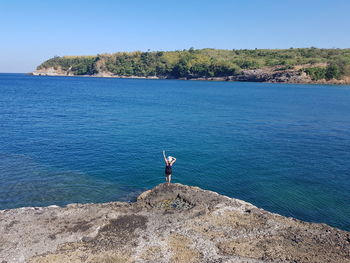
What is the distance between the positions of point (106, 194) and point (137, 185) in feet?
10.3

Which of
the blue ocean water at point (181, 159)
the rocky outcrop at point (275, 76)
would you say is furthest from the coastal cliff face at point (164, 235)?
the rocky outcrop at point (275, 76)

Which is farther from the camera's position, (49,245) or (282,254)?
(49,245)

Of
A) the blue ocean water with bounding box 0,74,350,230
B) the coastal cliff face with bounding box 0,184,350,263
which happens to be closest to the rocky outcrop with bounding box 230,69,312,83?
the blue ocean water with bounding box 0,74,350,230

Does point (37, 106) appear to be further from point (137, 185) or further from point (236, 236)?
point (236, 236)

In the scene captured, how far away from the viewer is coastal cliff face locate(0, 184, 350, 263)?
14648 millimetres

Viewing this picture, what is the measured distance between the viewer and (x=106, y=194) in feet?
80.6

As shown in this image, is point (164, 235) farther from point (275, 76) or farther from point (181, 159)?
point (275, 76)

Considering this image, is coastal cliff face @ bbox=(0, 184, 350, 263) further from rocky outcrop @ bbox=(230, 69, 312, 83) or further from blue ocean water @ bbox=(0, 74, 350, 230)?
rocky outcrop @ bbox=(230, 69, 312, 83)

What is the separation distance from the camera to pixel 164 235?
1650cm

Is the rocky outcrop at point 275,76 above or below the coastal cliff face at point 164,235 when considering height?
above

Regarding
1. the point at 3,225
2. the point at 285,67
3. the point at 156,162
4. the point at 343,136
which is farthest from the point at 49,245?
the point at 285,67

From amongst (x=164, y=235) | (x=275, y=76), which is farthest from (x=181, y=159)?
(x=275, y=76)

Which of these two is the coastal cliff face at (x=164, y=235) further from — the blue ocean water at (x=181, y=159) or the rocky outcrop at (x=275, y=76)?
the rocky outcrop at (x=275, y=76)

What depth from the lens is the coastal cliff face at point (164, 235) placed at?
1465 cm
